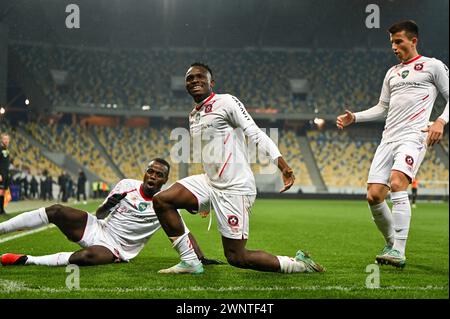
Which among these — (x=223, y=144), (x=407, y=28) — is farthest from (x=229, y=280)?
(x=407, y=28)

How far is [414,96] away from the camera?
4.91 meters

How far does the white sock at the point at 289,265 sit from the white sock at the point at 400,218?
3.14 ft

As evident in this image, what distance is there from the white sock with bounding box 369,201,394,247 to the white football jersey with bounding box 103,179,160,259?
2.20 m

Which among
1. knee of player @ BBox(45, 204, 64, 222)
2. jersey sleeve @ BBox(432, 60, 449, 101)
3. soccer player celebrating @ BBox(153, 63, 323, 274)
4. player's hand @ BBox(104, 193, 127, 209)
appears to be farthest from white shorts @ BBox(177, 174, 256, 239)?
jersey sleeve @ BBox(432, 60, 449, 101)

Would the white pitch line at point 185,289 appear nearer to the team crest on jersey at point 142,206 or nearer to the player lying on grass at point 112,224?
the player lying on grass at point 112,224

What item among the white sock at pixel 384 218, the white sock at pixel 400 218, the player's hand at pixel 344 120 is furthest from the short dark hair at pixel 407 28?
the white sock at pixel 384 218

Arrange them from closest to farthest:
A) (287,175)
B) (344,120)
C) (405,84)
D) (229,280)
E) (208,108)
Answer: (287,175) < (229,280) < (208,108) < (405,84) < (344,120)

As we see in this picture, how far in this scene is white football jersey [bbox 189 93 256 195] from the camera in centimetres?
442

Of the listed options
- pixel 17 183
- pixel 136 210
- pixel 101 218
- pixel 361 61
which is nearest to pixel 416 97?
pixel 136 210

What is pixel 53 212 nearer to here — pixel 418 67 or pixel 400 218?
pixel 400 218

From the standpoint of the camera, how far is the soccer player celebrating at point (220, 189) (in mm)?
4355

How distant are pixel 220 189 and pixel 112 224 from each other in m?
1.40

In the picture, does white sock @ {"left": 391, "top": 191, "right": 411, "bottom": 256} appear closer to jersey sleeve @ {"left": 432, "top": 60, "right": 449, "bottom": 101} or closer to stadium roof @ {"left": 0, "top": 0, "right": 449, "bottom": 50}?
jersey sleeve @ {"left": 432, "top": 60, "right": 449, "bottom": 101}
